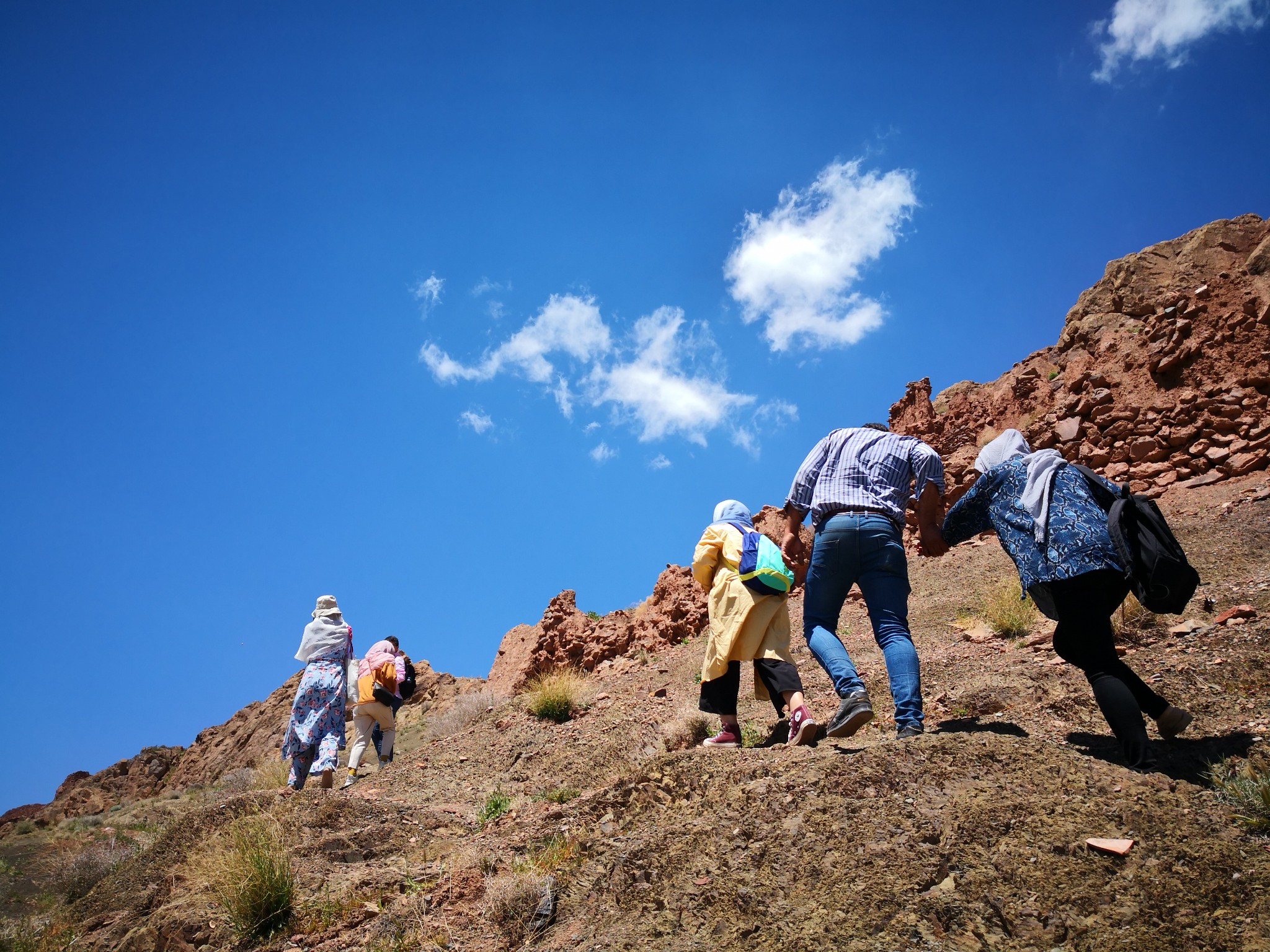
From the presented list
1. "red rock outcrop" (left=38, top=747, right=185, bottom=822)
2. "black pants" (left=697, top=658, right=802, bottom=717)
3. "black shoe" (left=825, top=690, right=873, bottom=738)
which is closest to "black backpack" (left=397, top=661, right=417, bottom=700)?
"black pants" (left=697, top=658, right=802, bottom=717)

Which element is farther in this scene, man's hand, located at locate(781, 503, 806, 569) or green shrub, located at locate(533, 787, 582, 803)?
green shrub, located at locate(533, 787, 582, 803)

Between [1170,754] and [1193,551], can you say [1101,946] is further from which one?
[1193,551]

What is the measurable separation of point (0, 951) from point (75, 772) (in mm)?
19807

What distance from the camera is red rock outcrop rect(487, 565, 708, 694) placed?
14.3 meters

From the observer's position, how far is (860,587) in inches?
161

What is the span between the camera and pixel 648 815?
405 centimetres

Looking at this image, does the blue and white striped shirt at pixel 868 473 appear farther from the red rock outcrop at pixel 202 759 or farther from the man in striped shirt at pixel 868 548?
the red rock outcrop at pixel 202 759

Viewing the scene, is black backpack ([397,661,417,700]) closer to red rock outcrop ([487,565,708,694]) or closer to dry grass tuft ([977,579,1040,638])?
red rock outcrop ([487,565,708,694])

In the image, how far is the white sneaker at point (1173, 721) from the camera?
3340 mm

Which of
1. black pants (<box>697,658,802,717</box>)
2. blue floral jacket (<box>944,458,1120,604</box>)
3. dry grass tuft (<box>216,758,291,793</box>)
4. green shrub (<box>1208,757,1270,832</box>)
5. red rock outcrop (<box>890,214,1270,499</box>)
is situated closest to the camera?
green shrub (<box>1208,757,1270,832</box>)

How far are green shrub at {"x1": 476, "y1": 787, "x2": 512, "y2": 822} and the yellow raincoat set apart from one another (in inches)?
73.5

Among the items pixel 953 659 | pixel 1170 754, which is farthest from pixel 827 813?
pixel 953 659

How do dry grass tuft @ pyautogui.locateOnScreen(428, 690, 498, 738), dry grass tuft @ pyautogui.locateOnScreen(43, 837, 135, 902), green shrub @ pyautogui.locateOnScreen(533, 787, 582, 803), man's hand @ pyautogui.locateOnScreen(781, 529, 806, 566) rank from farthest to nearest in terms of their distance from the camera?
dry grass tuft @ pyautogui.locateOnScreen(428, 690, 498, 738) < dry grass tuft @ pyautogui.locateOnScreen(43, 837, 135, 902) < green shrub @ pyautogui.locateOnScreen(533, 787, 582, 803) < man's hand @ pyautogui.locateOnScreen(781, 529, 806, 566)

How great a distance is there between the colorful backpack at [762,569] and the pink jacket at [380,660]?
5273 mm
